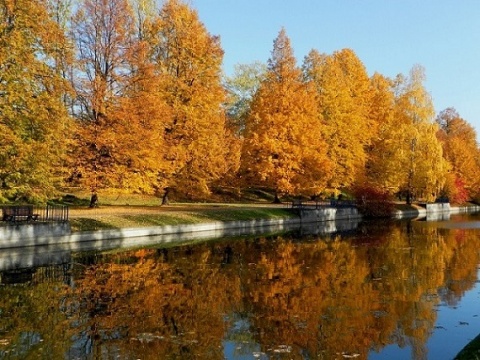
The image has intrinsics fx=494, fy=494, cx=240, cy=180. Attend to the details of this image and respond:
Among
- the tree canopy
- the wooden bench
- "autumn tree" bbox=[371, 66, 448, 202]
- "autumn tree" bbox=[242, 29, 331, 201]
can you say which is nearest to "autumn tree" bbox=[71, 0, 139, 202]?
the tree canopy

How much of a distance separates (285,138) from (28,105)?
24.9 meters

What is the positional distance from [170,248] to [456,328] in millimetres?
16245

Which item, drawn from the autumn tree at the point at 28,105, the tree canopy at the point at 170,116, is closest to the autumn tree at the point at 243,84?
the tree canopy at the point at 170,116

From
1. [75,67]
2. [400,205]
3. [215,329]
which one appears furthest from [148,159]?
[400,205]

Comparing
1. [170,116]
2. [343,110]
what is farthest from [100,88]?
[343,110]

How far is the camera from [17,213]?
2425cm

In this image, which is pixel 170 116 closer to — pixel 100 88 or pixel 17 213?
pixel 100 88

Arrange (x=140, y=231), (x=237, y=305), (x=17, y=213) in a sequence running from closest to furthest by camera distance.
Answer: (x=237, y=305)
(x=17, y=213)
(x=140, y=231)

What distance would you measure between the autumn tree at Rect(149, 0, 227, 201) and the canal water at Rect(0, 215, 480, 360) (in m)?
15.0

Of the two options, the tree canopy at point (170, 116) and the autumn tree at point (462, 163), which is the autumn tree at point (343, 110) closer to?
the tree canopy at point (170, 116)

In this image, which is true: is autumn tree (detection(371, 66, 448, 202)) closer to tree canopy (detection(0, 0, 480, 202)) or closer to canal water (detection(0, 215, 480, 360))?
tree canopy (detection(0, 0, 480, 202))

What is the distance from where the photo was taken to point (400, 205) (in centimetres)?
6188

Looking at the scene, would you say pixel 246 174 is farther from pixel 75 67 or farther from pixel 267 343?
pixel 267 343

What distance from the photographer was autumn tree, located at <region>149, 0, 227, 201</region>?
Result: 38.5m
